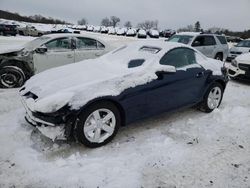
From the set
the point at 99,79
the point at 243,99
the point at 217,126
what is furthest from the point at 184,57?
the point at 243,99

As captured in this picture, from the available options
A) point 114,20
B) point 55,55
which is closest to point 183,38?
point 55,55

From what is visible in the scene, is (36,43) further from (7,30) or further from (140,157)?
(7,30)

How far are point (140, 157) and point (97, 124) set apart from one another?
79 centimetres

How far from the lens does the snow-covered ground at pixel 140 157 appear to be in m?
3.39

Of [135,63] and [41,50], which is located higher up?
[135,63]

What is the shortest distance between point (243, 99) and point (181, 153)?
3.91 meters

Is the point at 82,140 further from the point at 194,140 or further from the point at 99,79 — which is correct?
the point at 194,140

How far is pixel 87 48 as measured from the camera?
8.05m

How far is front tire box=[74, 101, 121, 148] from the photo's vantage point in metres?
3.86

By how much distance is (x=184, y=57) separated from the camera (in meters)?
5.30

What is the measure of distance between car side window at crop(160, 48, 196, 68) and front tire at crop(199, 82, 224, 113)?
31.1 inches

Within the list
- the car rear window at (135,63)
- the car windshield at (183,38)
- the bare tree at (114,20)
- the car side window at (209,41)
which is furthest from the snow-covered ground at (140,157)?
the bare tree at (114,20)

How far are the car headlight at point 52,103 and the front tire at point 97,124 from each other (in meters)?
0.30

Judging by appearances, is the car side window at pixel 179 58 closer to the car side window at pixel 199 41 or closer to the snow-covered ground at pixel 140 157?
the snow-covered ground at pixel 140 157
